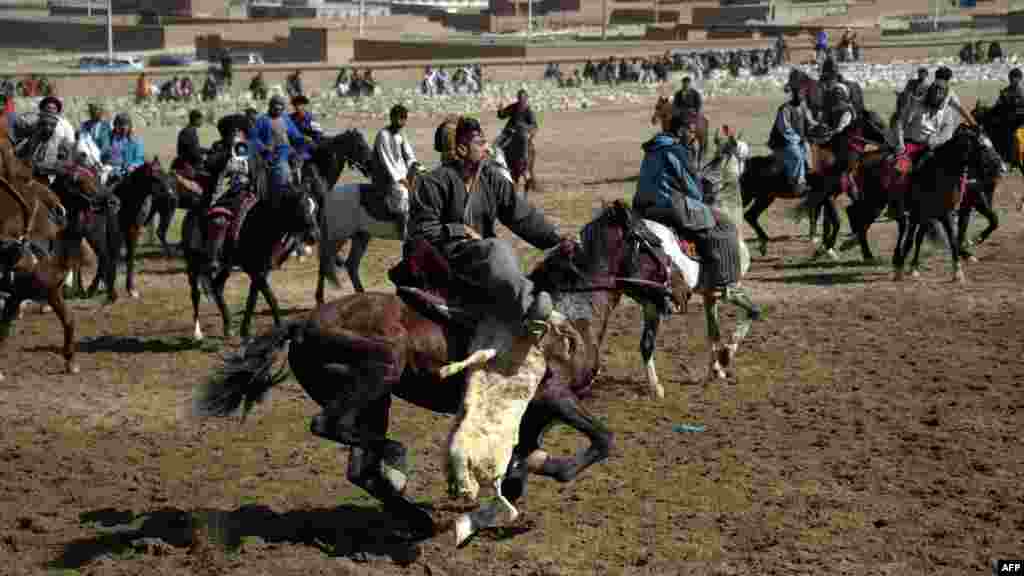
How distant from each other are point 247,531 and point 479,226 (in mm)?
2425

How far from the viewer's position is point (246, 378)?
354 inches

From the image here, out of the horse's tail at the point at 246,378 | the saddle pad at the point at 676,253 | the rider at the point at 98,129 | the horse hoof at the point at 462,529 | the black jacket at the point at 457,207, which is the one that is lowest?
the horse hoof at the point at 462,529

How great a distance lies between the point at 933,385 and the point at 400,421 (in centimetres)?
483

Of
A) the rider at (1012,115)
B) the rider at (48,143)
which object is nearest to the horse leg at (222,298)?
the rider at (48,143)

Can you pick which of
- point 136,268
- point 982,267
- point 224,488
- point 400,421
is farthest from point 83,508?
point 982,267

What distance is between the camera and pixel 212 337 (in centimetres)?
1564

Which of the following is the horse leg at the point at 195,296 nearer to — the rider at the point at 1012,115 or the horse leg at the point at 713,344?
the horse leg at the point at 713,344

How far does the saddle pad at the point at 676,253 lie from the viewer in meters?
12.3

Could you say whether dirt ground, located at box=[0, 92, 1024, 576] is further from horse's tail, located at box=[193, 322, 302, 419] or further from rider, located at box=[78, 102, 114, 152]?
rider, located at box=[78, 102, 114, 152]

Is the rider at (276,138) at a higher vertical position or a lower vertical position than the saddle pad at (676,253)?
higher

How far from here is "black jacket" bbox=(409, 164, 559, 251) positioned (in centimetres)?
897

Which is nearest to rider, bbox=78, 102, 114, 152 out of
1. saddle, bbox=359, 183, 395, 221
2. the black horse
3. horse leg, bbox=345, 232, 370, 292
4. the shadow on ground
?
the black horse

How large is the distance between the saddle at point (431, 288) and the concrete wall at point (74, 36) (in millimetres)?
70891

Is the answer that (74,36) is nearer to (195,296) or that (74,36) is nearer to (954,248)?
(195,296)
